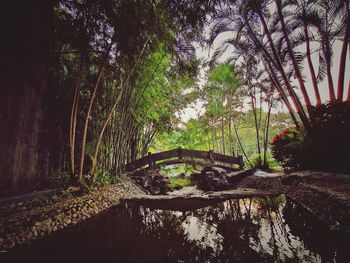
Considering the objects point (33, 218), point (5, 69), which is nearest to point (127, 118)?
point (5, 69)

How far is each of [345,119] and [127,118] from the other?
616 cm

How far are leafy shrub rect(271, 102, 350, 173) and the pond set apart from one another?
198cm

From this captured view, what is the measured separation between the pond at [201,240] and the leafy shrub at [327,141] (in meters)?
1.98

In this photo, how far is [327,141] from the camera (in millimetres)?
4605

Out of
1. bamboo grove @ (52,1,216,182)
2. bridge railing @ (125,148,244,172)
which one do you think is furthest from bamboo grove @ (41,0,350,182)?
bridge railing @ (125,148,244,172)

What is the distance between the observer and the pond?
196 centimetres

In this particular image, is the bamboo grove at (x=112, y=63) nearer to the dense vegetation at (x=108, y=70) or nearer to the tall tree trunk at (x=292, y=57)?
the dense vegetation at (x=108, y=70)

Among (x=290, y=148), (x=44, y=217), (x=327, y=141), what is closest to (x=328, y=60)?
(x=290, y=148)

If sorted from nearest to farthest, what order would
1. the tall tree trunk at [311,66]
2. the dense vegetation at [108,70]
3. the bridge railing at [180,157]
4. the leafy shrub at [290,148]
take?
the dense vegetation at [108,70]
the leafy shrub at [290,148]
the tall tree trunk at [311,66]
the bridge railing at [180,157]

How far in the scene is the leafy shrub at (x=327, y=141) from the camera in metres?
4.36

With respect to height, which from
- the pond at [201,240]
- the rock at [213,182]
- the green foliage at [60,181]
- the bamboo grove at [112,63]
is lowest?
the pond at [201,240]

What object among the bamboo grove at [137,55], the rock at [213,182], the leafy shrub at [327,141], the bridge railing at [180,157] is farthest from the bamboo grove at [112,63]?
the leafy shrub at [327,141]

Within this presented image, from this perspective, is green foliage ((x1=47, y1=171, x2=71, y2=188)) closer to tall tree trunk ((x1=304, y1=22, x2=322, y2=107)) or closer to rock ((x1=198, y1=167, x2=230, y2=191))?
rock ((x1=198, y1=167, x2=230, y2=191))

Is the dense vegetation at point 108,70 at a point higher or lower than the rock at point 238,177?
higher
